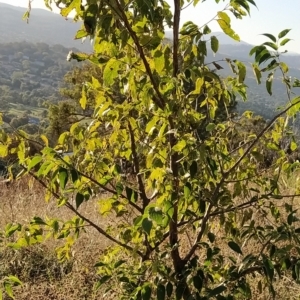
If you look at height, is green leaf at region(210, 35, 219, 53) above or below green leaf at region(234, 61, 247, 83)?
above

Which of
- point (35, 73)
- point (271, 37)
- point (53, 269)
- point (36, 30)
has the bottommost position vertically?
point (35, 73)

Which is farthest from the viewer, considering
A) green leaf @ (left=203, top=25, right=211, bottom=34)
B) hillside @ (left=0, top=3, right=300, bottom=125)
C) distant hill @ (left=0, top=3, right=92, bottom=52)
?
distant hill @ (left=0, top=3, right=92, bottom=52)

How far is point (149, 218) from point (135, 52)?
2.03 ft

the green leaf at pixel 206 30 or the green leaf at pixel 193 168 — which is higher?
the green leaf at pixel 206 30

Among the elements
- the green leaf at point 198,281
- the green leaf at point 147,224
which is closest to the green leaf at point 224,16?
the green leaf at point 147,224

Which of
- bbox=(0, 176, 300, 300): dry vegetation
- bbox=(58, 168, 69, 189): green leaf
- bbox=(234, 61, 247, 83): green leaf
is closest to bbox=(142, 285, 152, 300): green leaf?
Answer: bbox=(58, 168, 69, 189): green leaf

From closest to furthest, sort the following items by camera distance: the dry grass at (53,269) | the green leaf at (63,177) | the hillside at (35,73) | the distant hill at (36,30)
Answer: the green leaf at (63,177)
the dry grass at (53,269)
the hillside at (35,73)
the distant hill at (36,30)

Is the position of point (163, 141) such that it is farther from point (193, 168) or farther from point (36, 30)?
point (36, 30)

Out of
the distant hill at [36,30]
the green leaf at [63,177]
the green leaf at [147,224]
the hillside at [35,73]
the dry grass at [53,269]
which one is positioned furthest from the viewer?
the distant hill at [36,30]

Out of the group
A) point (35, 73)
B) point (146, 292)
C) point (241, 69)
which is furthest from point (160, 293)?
point (35, 73)

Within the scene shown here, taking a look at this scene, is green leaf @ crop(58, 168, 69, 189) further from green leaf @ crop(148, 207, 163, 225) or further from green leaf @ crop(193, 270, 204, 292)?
green leaf @ crop(193, 270, 204, 292)

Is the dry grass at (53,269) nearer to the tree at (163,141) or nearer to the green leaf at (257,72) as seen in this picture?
the tree at (163,141)

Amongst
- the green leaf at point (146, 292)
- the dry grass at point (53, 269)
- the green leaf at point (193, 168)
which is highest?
the green leaf at point (193, 168)

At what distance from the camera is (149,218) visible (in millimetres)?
1061
